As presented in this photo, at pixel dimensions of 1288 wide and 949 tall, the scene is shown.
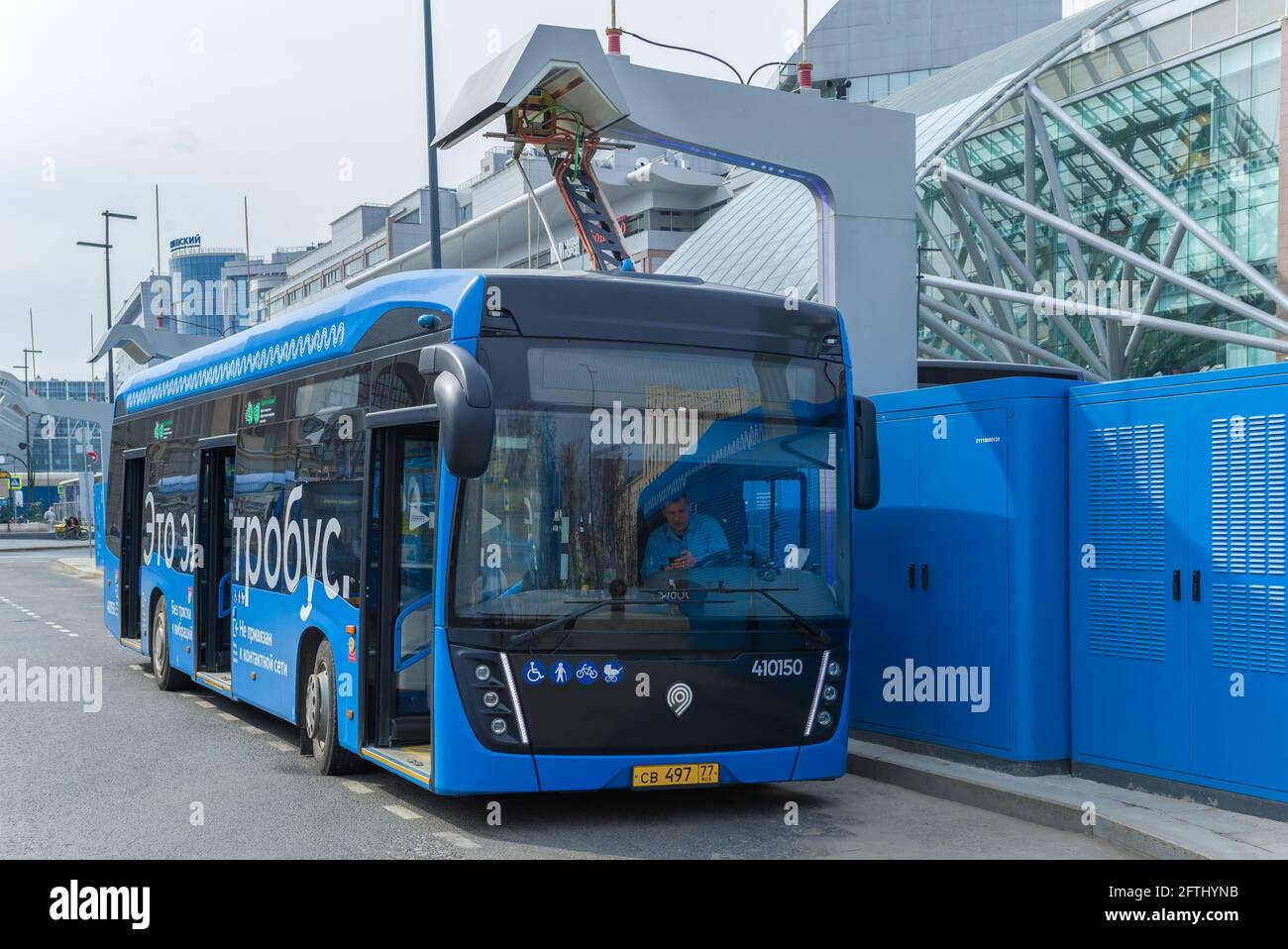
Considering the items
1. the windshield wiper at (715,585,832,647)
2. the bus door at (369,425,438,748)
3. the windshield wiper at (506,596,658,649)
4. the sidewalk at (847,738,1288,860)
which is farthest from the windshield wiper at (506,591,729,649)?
the sidewalk at (847,738,1288,860)

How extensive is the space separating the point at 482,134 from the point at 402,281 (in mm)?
3922

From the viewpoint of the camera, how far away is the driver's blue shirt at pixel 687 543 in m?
7.86

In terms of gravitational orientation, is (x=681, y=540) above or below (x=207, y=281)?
below

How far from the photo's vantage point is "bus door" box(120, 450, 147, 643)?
1609cm

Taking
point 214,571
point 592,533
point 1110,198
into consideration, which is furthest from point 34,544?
point 592,533

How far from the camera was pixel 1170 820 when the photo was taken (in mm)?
7785

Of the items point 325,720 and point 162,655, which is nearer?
point 325,720

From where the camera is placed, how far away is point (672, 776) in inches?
312

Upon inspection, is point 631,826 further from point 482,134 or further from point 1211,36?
point 1211,36

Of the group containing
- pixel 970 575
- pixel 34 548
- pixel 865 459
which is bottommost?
pixel 34 548

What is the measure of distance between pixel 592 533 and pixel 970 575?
123 inches

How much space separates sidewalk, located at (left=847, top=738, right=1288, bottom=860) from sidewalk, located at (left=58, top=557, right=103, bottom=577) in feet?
103

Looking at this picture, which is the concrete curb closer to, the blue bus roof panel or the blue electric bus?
the blue bus roof panel

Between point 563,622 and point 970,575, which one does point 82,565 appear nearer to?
point 970,575
